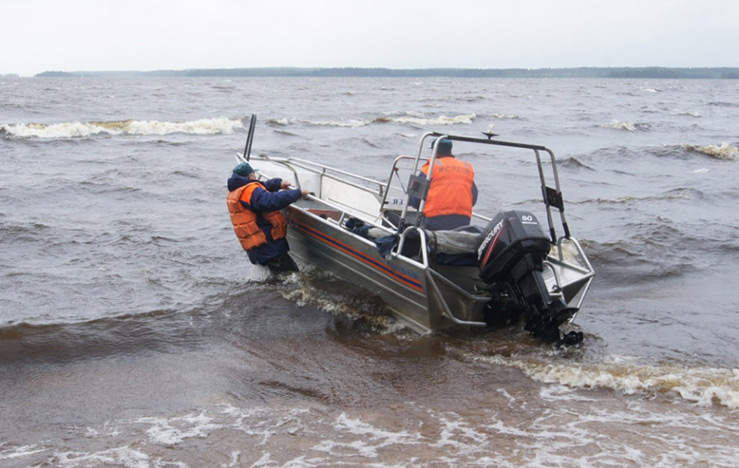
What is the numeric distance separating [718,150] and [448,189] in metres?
17.7

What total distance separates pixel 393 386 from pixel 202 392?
1.48 m

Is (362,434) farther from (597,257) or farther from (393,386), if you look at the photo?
(597,257)

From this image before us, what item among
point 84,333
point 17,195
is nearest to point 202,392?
point 84,333

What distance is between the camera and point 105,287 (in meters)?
7.93

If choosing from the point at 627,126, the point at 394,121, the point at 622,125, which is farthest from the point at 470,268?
the point at 622,125

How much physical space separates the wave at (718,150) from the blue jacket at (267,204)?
17042 mm

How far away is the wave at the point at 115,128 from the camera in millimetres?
22953

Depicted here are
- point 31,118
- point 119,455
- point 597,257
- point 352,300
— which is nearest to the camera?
point 119,455

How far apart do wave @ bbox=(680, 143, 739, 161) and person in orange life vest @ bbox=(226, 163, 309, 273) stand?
17077mm

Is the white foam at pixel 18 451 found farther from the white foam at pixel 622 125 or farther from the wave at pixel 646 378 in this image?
the white foam at pixel 622 125

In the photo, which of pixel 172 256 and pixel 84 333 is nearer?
pixel 84 333

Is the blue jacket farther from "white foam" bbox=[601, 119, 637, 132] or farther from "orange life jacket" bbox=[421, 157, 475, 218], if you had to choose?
"white foam" bbox=[601, 119, 637, 132]

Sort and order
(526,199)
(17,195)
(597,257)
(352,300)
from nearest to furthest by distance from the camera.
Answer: (352,300) → (597,257) → (17,195) → (526,199)

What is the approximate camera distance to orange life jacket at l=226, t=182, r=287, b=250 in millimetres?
7398
